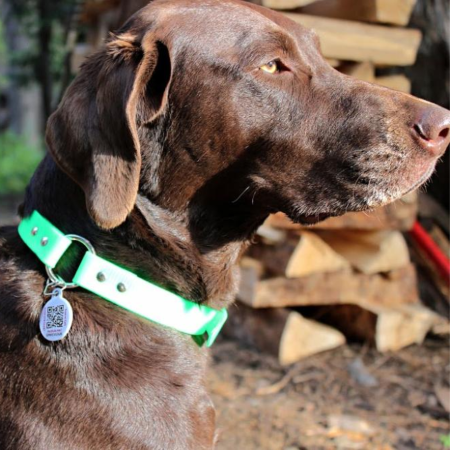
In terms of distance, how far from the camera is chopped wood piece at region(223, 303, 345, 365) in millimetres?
4195

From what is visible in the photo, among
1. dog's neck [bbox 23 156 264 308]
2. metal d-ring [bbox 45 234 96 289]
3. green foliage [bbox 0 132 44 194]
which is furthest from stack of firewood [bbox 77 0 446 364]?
green foliage [bbox 0 132 44 194]

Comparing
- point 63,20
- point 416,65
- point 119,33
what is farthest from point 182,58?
point 63,20

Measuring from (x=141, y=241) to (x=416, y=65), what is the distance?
3.28 m

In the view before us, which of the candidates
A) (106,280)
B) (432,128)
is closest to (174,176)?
(106,280)

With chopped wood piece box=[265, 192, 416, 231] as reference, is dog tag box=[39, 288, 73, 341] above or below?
above

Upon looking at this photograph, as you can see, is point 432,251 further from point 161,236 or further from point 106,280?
point 106,280

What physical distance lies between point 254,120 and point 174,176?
0.33m

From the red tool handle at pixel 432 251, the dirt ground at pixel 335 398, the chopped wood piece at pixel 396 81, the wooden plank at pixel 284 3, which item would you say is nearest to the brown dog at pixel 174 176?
the wooden plank at pixel 284 3

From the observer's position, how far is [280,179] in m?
2.31

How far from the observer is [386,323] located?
4258mm

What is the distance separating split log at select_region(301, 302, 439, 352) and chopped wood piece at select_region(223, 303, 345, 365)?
0.14 meters

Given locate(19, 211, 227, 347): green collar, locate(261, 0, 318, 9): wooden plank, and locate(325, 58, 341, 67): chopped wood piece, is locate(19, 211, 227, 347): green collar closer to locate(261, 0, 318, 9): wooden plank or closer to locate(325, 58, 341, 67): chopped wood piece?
locate(261, 0, 318, 9): wooden plank

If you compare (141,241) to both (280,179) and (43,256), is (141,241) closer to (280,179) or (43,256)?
(43,256)

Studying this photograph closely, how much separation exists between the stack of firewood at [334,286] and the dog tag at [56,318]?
2069 millimetres
